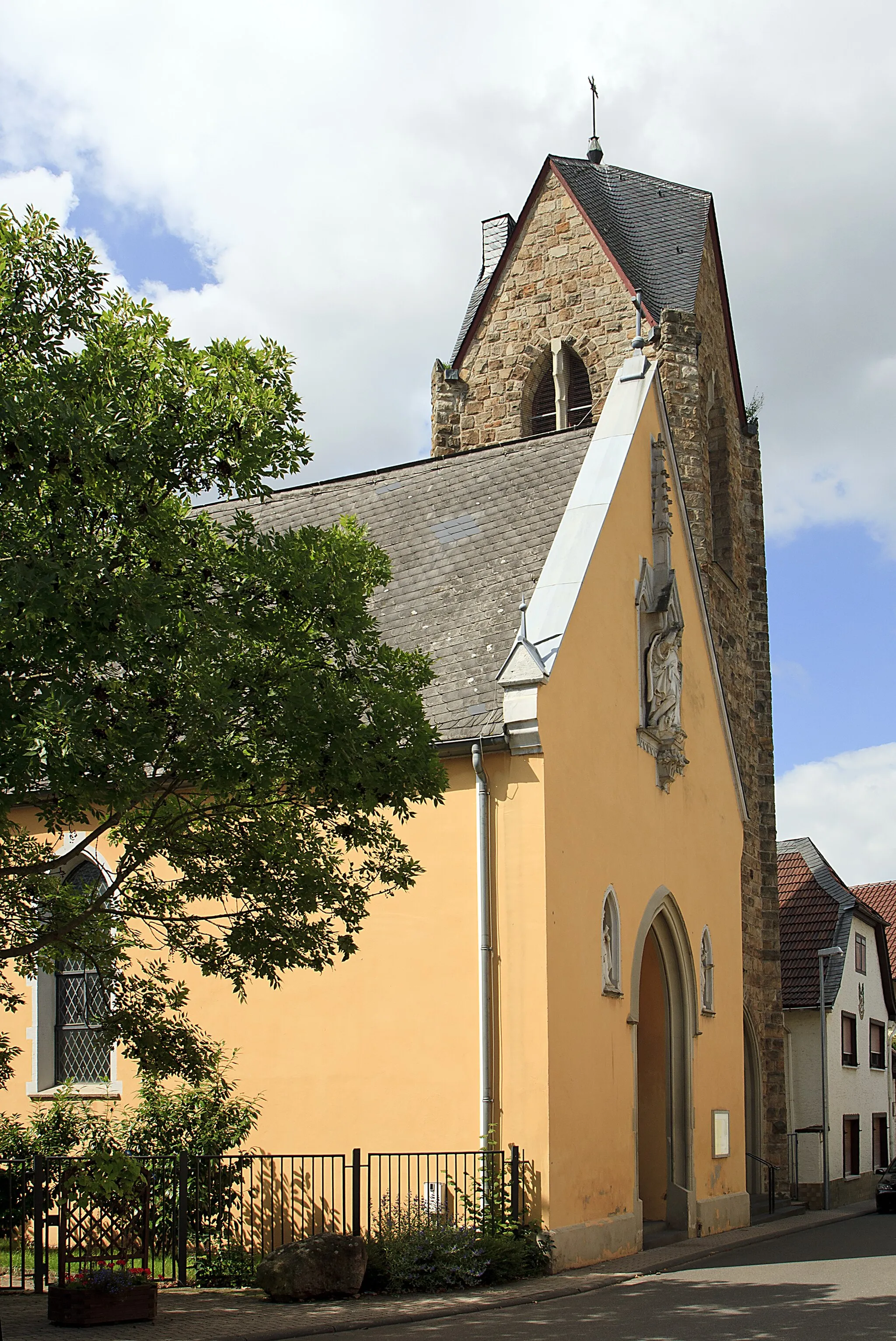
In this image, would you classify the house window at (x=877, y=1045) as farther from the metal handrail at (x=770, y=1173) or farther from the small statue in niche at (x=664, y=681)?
the small statue in niche at (x=664, y=681)

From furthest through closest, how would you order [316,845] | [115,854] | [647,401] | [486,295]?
[486,295] → [647,401] → [115,854] → [316,845]

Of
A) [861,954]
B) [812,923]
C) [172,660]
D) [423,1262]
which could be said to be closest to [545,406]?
[812,923]

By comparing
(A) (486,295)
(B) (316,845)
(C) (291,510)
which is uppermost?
(A) (486,295)

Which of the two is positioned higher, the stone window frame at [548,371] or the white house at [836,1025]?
the stone window frame at [548,371]

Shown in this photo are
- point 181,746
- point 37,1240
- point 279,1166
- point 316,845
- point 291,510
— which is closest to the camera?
point 181,746

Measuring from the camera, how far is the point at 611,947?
16859 mm

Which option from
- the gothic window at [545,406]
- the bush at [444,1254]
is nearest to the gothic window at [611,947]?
the bush at [444,1254]

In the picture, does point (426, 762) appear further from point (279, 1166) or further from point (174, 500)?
point (279, 1166)

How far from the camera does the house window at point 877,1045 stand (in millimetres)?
37406

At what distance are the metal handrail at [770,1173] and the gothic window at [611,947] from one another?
36.7ft

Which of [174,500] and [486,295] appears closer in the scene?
[174,500]

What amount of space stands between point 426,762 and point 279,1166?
680cm

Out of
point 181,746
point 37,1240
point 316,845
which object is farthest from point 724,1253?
point 181,746

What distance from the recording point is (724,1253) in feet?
58.7
